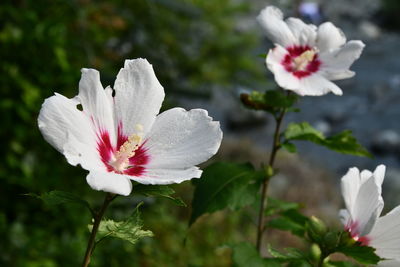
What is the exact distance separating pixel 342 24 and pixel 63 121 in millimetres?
12827

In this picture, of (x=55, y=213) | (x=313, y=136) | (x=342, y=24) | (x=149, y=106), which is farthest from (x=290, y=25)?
(x=342, y=24)

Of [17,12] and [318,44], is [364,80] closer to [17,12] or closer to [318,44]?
[17,12]

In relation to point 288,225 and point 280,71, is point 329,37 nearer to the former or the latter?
point 280,71

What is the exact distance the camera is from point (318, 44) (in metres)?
1.34

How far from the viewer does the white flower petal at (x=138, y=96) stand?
0.88 meters

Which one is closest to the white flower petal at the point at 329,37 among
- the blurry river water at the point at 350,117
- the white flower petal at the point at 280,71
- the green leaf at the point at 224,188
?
the white flower petal at the point at 280,71

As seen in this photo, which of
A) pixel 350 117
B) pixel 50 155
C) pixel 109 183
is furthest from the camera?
pixel 350 117

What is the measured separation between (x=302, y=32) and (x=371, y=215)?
1.90 feet

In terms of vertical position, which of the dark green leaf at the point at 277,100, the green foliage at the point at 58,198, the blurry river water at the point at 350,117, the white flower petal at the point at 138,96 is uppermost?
the blurry river water at the point at 350,117

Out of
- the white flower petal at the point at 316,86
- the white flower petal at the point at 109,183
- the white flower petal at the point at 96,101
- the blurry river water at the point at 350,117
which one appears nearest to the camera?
the white flower petal at the point at 109,183

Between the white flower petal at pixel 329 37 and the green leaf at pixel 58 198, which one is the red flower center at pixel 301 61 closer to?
the white flower petal at pixel 329 37

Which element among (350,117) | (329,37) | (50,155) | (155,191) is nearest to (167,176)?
(155,191)

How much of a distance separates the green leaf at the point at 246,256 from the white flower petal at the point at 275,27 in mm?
444

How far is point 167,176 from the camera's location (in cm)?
81
